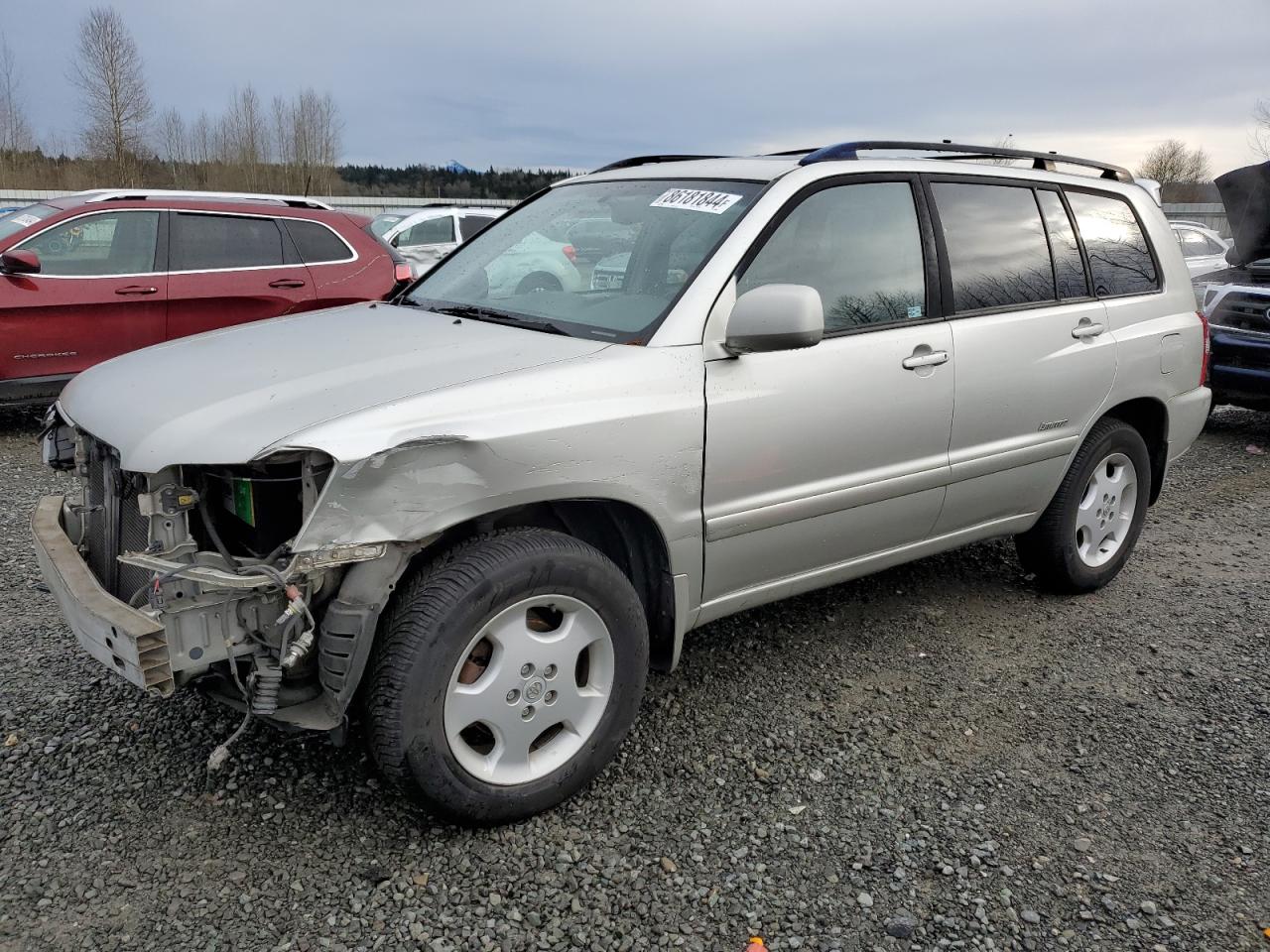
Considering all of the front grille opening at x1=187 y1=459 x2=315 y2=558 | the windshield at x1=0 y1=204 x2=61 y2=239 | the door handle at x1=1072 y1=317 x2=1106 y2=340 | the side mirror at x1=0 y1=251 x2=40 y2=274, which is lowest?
the front grille opening at x1=187 y1=459 x2=315 y2=558

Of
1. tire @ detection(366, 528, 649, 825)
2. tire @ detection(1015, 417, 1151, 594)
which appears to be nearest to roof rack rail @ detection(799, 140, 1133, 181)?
tire @ detection(1015, 417, 1151, 594)

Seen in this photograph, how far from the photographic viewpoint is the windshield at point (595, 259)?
309 cm

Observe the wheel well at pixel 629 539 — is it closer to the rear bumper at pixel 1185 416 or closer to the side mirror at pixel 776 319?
the side mirror at pixel 776 319

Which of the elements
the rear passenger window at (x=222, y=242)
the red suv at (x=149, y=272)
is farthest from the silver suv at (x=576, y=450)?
the rear passenger window at (x=222, y=242)

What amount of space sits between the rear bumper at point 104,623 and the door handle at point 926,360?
2.44 m

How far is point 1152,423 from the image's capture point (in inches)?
182

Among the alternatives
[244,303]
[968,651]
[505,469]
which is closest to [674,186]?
[505,469]

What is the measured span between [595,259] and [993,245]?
1.60 metres

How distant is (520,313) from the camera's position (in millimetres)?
3273

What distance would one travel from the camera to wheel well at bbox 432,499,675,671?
289cm

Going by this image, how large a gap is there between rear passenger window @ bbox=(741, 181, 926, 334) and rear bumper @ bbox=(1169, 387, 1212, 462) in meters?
1.79

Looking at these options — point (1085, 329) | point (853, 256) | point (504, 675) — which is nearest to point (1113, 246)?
point (1085, 329)

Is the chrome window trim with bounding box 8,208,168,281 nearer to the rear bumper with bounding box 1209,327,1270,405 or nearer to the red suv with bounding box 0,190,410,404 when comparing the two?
the red suv with bounding box 0,190,410,404

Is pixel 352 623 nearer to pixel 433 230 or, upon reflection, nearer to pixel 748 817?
pixel 748 817
